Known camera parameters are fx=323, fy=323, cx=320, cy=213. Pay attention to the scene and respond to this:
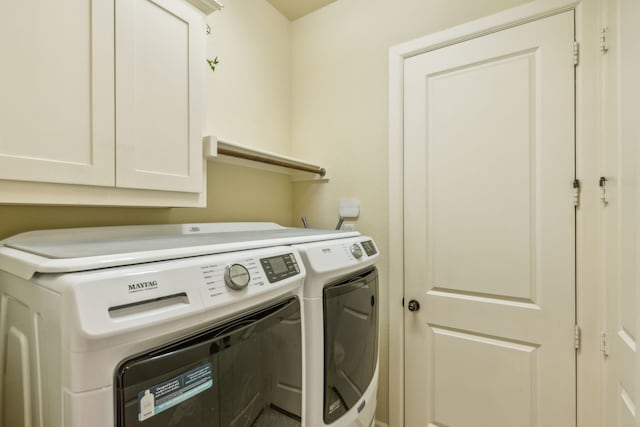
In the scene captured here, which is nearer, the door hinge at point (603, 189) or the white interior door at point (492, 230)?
the door hinge at point (603, 189)

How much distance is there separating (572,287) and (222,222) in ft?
5.52

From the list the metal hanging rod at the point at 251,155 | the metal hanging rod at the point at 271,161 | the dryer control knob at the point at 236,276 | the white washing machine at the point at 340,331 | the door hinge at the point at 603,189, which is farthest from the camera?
the metal hanging rod at the point at 271,161

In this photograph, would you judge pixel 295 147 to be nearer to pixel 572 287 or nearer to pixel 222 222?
pixel 222 222

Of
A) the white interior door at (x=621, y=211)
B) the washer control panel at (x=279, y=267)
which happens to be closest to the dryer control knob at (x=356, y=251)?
→ the washer control panel at (x=279, y=267)

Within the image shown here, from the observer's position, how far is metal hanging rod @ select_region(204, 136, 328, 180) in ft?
4.46

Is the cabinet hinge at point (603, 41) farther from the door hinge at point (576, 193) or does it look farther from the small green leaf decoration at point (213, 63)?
the small green leaf decoration at point (213, 63)

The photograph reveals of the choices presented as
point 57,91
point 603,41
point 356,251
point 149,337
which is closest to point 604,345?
point 356,251

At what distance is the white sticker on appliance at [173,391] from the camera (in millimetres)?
599

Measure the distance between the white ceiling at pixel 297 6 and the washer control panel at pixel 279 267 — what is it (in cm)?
185

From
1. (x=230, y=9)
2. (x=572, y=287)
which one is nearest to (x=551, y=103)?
(x=572, y=287)

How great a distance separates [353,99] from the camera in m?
2.00

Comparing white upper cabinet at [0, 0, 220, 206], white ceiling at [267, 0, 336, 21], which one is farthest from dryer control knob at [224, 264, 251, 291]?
white ceiling at [267, 0, 336, 21]

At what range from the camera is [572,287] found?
4.56 ft

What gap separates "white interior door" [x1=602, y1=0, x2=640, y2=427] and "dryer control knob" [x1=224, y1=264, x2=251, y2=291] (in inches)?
40.2
